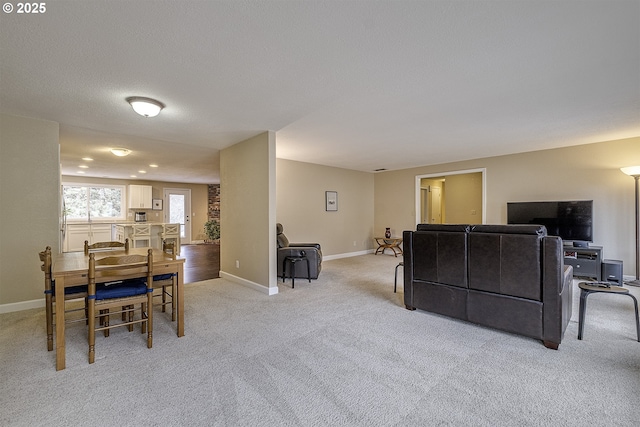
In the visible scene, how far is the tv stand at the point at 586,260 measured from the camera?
4.52 metres

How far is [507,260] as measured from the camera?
260cm

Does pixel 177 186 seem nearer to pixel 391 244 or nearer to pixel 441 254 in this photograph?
pixel 391 244

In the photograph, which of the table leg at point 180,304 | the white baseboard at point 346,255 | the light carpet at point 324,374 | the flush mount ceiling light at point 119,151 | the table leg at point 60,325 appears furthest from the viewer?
the white baseboard at point 346,255

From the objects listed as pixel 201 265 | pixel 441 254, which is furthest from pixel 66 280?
pixel 201 265

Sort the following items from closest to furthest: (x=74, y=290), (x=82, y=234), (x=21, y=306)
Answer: (x=74, y=290)
(x=21, y=306)
(x=82, y=234)

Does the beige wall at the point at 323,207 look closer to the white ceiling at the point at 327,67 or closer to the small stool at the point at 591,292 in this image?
the white ceiling at the point at 327,67

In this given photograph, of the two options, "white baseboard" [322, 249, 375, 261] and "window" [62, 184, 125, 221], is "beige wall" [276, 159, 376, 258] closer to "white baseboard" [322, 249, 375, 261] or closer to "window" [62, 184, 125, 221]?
"white baseboard" [322, 249, 375, 261]

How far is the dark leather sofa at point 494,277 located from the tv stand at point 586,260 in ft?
8.62

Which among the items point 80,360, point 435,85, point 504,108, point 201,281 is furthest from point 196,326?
point 504,108

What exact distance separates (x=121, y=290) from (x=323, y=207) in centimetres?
500

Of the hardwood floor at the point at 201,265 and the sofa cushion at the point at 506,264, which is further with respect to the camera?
the hardwood floor at the point at 201,265

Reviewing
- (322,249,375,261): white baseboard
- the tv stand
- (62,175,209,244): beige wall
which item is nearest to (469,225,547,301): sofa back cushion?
the tv stand

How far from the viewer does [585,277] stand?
190 inches

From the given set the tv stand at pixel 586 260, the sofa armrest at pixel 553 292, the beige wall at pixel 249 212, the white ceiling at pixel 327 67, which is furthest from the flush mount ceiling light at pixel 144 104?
the tv stand at pixel 586 260
